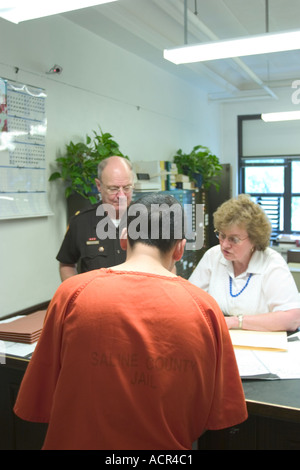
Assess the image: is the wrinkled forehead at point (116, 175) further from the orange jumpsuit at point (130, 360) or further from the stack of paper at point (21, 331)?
the orange jumpsuit at point (130, 360)

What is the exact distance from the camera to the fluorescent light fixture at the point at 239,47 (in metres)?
2.23

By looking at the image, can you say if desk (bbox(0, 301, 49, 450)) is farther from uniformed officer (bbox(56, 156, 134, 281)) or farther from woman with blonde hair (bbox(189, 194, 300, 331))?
woman with blonde hair (bbox(189, 194, 300, 331))

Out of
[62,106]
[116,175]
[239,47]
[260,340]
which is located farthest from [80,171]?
[260,340]

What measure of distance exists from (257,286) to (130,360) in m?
1.34

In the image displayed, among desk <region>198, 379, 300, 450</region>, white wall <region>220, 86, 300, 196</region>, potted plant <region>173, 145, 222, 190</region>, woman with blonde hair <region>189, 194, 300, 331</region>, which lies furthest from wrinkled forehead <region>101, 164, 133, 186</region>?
white wall <region>220, 86, 300, 196</region>

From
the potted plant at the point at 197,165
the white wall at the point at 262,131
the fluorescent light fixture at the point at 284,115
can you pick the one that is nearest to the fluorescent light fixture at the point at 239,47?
the fluorescent light fixture at the point at 284,115

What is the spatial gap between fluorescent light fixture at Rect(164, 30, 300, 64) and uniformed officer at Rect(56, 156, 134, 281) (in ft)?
2.27

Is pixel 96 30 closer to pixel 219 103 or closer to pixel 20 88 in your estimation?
pixel 20 88

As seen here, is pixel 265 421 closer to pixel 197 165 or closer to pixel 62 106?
pixel 62 106

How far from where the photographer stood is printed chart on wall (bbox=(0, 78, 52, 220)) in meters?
3.07

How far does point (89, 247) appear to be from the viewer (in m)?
2.50

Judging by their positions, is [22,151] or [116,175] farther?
[22,151]

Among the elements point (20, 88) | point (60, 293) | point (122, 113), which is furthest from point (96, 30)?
point (60, 293)

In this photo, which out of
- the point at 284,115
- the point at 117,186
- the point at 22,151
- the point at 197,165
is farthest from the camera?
the point at 197,165
